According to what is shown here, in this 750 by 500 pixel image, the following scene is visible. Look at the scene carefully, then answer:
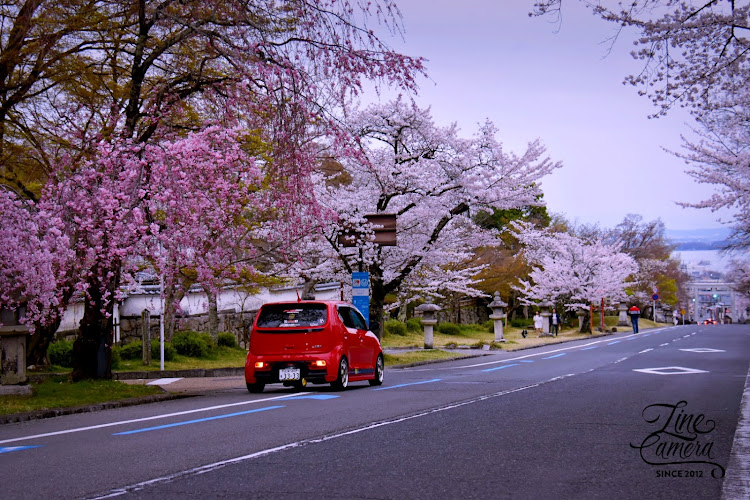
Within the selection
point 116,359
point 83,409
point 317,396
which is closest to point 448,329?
point 116,359

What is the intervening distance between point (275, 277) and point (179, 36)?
15222 millimetres

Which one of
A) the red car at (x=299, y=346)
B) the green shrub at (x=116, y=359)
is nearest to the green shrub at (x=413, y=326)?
the green shrub at (x=116, y=359)

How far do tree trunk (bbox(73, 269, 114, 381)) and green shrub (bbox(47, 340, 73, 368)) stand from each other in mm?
7792

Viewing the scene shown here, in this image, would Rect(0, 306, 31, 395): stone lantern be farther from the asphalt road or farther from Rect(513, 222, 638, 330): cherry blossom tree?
Rect(513, 222, 638, 330): cherry blossom tree

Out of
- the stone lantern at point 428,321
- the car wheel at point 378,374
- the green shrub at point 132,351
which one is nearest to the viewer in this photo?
the car wheel at point 378,374

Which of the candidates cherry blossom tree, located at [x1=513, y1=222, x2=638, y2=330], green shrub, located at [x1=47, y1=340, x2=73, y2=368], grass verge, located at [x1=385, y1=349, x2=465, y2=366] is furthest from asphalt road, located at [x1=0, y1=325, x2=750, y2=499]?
cherry blossom tree, located at [x1=513, y1=222, x2=638, y2=330]

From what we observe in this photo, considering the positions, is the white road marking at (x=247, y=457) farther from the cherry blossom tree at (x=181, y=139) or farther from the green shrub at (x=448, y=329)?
the green shrub at (x=448, y=329)

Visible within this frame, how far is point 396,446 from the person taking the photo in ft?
26.6

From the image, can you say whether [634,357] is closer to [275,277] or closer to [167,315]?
[275,277]

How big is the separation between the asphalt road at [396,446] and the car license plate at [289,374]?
38 centimetres

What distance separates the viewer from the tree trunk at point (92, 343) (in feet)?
52.3

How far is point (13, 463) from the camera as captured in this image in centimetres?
749

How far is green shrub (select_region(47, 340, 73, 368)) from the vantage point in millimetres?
23297

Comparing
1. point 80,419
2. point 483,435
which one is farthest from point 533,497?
point 80,419
